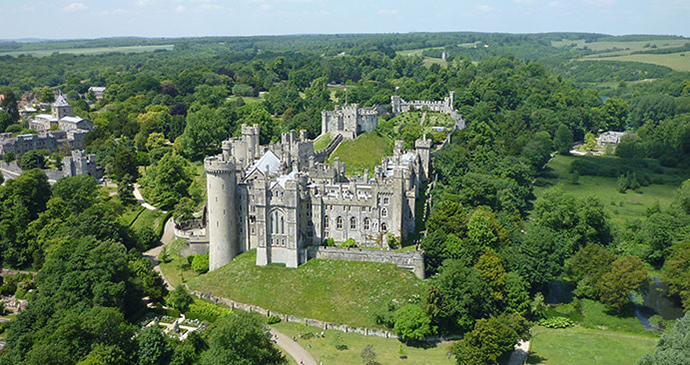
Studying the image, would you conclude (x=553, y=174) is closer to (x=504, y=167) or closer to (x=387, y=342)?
(x=504, y=167)

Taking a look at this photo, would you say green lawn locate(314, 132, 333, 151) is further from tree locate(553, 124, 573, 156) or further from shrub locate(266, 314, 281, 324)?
tree locate(553, 124, 573, 156)

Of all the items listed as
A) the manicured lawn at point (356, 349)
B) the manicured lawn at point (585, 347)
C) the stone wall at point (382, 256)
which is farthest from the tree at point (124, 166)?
the manicured lawn at point (585, 347)

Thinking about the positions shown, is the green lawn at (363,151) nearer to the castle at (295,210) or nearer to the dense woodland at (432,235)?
the dense woodland at (432,235)

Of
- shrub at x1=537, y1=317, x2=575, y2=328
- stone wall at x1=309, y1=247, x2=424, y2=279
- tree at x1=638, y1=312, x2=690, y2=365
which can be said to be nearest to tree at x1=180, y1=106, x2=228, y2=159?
stone wall at x1=309, y1=247, x2=424, y2=279

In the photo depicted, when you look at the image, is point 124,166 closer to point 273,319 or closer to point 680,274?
point 273,319

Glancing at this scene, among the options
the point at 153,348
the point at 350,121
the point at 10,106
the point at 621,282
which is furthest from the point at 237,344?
the point at 10,106

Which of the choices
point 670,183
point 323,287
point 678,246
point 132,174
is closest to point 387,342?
point 323,287
